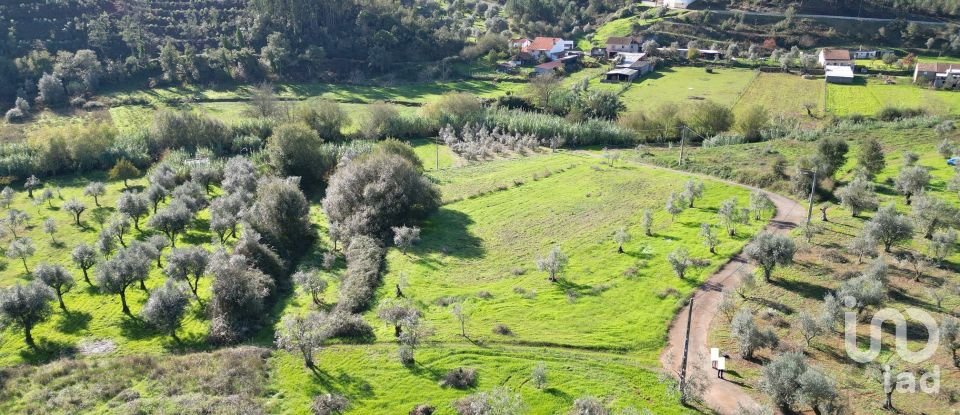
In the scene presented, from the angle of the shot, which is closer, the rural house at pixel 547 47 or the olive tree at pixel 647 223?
the olive tree at pixel 647 223

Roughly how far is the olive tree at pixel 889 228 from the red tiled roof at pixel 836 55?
10595cm

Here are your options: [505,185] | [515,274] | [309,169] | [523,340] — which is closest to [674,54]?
[505,185]

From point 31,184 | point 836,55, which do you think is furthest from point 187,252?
point 836,55

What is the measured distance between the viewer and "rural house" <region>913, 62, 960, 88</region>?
4887 inches

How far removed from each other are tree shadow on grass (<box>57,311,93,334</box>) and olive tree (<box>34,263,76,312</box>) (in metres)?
1.25

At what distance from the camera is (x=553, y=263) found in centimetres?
5391

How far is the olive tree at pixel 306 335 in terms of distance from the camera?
42.5m

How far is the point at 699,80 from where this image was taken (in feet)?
462

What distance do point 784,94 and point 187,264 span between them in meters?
117

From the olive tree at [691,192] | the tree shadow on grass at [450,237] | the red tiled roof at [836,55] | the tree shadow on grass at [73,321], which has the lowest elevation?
the tree shadow on grass at [73,321]

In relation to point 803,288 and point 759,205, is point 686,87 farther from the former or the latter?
point 803,288

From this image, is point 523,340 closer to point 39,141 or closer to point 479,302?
point 479,302

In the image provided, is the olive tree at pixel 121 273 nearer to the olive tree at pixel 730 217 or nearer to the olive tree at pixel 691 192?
the olive tree at pixel 730 217

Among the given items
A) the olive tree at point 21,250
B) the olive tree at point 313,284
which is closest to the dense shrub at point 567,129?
the olive tree at point 313,284
